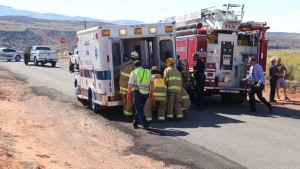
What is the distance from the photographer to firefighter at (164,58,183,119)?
465 inches

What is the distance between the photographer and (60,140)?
941cm

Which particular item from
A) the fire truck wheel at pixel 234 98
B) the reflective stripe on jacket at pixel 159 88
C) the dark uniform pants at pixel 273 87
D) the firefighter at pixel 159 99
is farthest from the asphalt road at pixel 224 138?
the dark uniform pants at pixel 273 87

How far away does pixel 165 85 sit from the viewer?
11.8 meters

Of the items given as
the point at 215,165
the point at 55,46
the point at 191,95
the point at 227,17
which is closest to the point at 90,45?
the point at 191,95

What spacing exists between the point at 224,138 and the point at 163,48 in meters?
4.81

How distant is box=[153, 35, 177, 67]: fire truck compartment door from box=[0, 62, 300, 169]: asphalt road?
1983 millimetres

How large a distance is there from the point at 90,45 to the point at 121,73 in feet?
5.08

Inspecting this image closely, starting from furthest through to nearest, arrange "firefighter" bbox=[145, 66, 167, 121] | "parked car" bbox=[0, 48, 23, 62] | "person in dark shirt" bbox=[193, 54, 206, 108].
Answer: "parked car" bbox=[0, 48, 23, 62] → "person in dark shirt" bbox=[193, 54, 206, 108] → "firefighter" bbox=[145, 66, 167, 121]

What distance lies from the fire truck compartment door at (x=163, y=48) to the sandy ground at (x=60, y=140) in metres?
2.90

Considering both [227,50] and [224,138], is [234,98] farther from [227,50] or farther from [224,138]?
[224,138]

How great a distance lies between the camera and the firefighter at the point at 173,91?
11812mm

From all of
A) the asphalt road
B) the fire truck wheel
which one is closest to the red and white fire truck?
the fire truck wheel

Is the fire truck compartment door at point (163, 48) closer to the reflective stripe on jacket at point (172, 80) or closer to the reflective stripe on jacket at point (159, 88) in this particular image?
the reflective stripe on jacket at point (172, 80)

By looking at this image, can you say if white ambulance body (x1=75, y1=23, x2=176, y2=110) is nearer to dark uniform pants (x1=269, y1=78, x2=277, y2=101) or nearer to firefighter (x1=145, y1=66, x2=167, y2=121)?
firefighter (x1=145, y1=66, x2=167, y2=121)
